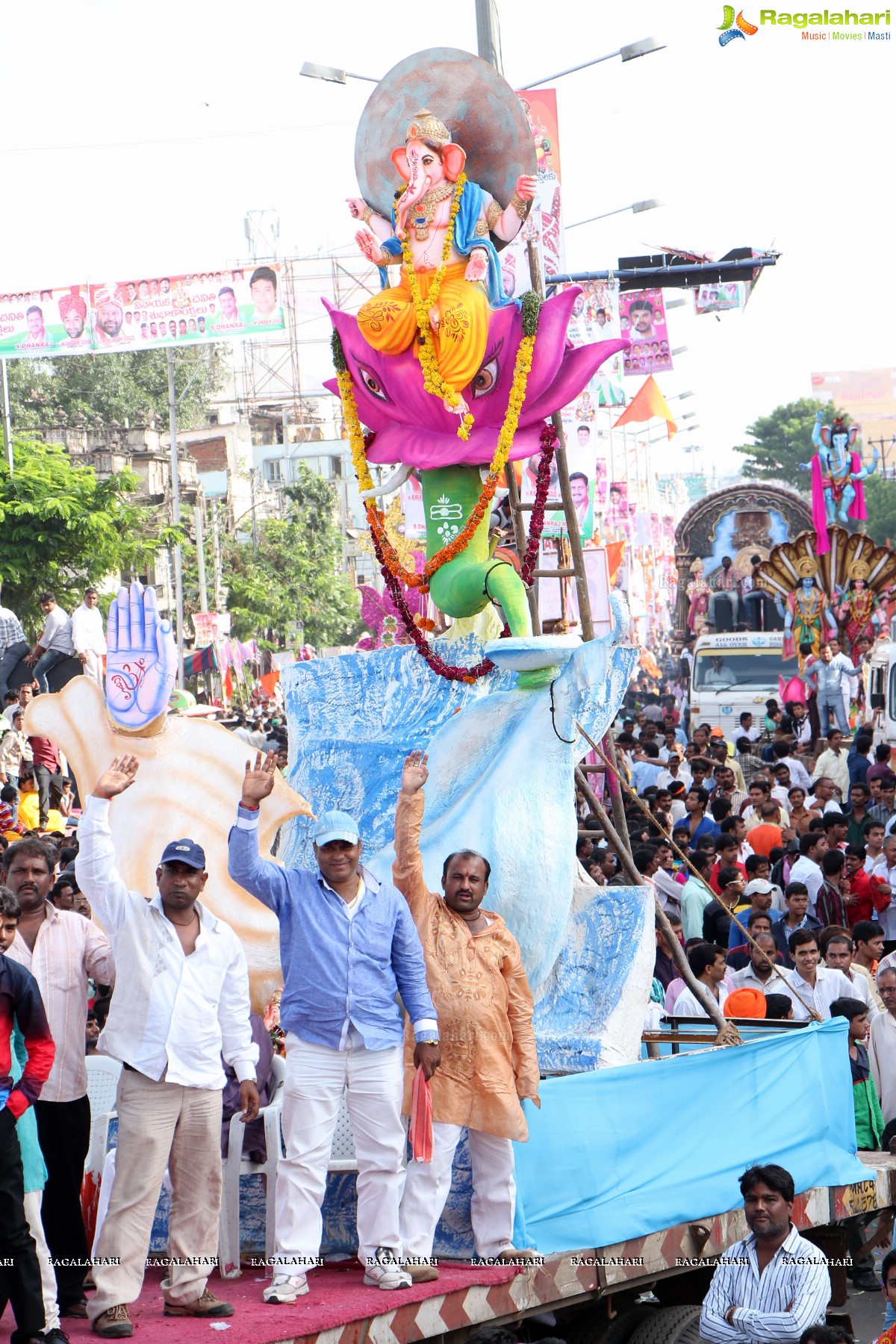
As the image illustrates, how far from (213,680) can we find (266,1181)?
3208 cm

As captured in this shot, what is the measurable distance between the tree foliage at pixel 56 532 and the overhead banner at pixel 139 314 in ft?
9.12

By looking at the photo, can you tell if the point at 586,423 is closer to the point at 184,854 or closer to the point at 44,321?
the point at 184,854

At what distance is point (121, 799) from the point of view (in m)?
7.06

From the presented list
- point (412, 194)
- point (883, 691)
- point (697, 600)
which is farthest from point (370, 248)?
point (697, 600)

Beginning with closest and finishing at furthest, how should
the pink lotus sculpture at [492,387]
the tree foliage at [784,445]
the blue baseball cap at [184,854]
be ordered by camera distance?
1. the blue baseball cap at [184,854]
2. the pink lotus sculpture at [492,387]
3. the tree foliage at [784,445]

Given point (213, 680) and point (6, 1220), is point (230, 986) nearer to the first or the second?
point (6, 1220)

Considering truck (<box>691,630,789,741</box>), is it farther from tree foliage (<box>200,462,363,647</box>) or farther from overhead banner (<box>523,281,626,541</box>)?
tree foliage (<box>200,462,363,647</box>)

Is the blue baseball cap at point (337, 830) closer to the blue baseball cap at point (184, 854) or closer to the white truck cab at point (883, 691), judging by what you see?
the blue baseball cap at point (184, 854)

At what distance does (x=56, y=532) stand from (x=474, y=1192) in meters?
22.7

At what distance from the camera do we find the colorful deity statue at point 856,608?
66.8 feet

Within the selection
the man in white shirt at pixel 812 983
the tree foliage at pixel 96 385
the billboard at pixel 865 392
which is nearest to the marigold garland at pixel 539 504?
the man in white shirt at pixel 812 983

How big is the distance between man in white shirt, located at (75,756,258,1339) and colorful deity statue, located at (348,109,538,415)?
2.54 meters

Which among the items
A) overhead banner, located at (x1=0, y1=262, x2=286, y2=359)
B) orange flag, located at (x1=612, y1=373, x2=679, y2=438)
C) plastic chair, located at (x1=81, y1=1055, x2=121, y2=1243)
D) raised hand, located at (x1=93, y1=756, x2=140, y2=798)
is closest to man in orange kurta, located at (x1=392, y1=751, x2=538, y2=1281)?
raised hand, located at (x1=93, y1=756, x2=140, y2=798)

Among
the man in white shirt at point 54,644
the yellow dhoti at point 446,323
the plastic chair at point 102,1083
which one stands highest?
the yellow dhoti at point 446,323
